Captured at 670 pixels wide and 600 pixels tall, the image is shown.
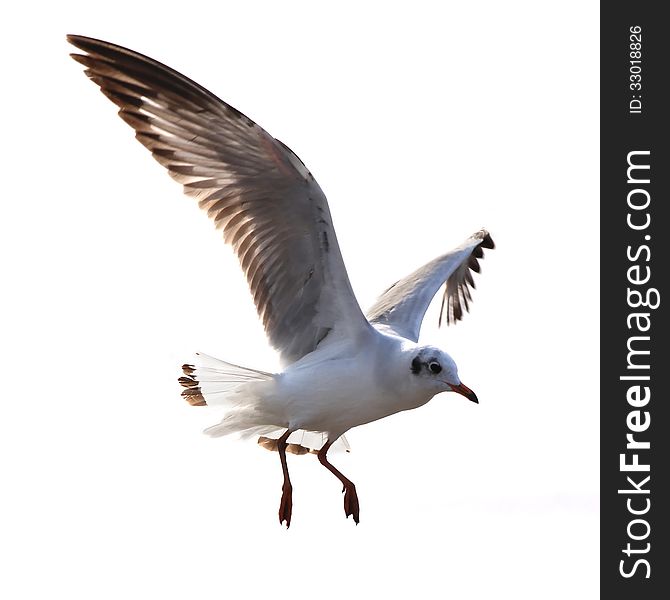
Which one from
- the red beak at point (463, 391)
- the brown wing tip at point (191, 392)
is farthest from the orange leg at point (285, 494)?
the red beak at point (463, 391)

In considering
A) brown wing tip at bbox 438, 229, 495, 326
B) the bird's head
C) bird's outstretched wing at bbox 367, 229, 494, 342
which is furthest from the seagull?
brown wing tip at bbox 438, 229, 495, 326

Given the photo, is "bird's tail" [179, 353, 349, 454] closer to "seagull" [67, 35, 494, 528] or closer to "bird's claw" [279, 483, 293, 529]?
"seagull" [67, 35, 494, 528]

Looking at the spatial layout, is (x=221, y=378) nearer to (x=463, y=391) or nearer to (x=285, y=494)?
(x=285, y=494)

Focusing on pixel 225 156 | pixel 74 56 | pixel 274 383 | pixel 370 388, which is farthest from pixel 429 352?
pixel 74 56

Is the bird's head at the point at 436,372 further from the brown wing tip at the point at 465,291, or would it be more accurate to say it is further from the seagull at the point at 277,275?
the brown wing tip at the point at 465,291

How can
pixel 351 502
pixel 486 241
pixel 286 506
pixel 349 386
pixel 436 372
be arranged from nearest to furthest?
pixel 436 372 → pixel 349 386 → pixel 286 506 → pixel 351 502 → pixel 486 241

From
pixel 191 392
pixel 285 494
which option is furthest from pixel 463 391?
pixel 191 392
